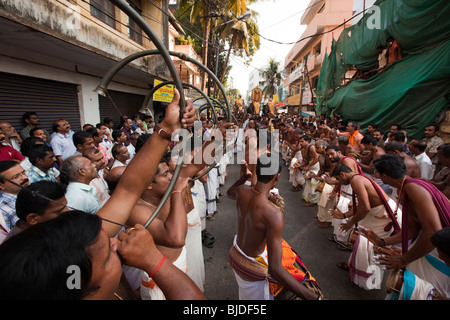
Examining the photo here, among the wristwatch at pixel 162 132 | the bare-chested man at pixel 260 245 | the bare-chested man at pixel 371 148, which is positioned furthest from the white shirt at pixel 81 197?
the bare-chested man at pixel 371 148

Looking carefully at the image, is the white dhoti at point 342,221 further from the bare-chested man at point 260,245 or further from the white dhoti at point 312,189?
the bare-chested man at point 260,245

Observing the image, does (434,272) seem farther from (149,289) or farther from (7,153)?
(7,153)

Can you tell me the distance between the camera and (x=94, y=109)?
795cm

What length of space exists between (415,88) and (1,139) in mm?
9634

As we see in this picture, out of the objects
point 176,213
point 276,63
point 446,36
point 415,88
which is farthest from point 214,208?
point 276,63

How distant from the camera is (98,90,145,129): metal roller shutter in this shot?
870 cm

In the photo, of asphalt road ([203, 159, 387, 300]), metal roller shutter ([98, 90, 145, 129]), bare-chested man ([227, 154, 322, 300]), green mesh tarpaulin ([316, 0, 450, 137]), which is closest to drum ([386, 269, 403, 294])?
bare-chested man ([227, 154, 322, 300])

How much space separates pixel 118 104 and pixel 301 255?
31.5ft

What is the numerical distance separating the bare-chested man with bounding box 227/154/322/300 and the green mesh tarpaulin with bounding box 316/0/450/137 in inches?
252

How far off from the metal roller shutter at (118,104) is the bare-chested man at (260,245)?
714 centimetres

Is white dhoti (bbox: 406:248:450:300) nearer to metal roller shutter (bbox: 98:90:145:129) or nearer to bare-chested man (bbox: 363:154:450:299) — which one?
bare-chested man (bbox: 363:154:450:299)

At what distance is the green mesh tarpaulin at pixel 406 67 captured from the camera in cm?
564

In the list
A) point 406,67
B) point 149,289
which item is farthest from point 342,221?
point 406,67
